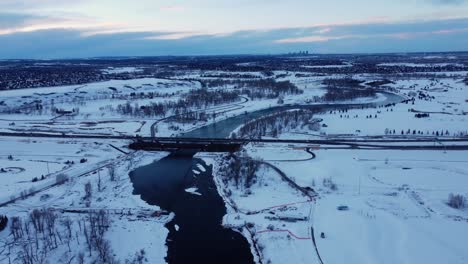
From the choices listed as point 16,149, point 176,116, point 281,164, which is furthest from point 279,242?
point 176,116

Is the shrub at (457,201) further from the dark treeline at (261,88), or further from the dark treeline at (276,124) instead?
the dark treeline at (261,88)

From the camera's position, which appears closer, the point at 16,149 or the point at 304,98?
the point at 16,149

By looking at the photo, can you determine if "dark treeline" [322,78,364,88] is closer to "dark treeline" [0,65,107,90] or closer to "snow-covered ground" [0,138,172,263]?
"dark treeline" [0,65,107,90]

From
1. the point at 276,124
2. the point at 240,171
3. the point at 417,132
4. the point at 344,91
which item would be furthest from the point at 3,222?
the point at 344,91

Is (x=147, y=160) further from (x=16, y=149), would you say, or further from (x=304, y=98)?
(x=304, y=98)

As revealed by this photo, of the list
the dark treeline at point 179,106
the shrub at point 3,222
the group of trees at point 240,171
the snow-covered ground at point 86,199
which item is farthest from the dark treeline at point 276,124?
the shrub at point 3,222

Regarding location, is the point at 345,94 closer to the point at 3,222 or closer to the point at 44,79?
the point at 3,222
